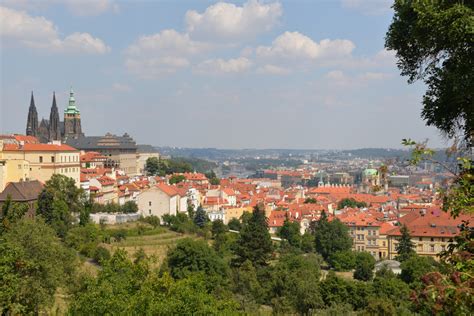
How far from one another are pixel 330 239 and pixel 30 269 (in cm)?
3593

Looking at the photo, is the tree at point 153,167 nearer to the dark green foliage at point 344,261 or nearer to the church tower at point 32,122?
the church tower at point 32,122

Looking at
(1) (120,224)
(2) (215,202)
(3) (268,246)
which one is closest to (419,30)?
(3) (268,246)

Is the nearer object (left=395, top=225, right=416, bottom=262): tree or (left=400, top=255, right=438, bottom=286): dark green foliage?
(left=400, top=255, right=438, bottom=286): dark green foliage

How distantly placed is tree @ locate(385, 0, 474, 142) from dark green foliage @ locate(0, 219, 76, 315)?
36.6 feet

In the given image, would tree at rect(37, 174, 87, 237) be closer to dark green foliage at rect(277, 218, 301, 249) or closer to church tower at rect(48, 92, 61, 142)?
dark green foliage at rect(277, 218, 301, 249)

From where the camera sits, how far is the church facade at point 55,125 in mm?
91375

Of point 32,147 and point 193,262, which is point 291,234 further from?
point 32,147

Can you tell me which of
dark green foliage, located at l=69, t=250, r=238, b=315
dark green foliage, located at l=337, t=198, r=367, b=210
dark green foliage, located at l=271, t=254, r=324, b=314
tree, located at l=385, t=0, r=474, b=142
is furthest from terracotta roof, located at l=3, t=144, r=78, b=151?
tree, located at l=385, t=0, r=474, b=142

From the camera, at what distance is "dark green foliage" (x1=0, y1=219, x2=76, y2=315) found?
16047 millimetres

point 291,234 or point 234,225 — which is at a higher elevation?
point 234,225

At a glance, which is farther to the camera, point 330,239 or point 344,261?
point 330,239

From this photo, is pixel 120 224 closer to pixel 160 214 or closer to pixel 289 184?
→ pixel 160 214

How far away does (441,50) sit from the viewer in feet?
27.4

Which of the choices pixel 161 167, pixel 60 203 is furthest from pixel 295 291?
pixel 161 167
